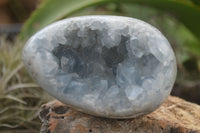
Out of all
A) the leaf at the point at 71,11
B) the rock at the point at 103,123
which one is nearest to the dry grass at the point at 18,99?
the leaf at the point at 71,11

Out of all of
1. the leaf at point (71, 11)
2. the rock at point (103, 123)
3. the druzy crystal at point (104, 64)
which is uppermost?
the leaf at point (71, 11)

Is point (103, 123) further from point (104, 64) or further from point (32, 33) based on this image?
point (32, 33)

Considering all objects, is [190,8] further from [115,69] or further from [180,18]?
[115,69]

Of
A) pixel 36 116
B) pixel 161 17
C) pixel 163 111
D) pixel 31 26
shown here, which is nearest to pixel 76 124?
pixel 163 111

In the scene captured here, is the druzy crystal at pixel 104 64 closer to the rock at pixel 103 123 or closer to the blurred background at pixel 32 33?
the rock at pixel 103 123

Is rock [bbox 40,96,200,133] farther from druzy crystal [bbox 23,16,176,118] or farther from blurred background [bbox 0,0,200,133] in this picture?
blurred background [bbox 0,0,200,133]

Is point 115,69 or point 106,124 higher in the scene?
point 115,69

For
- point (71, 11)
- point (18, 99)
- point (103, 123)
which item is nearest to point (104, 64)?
point (103, 123)
